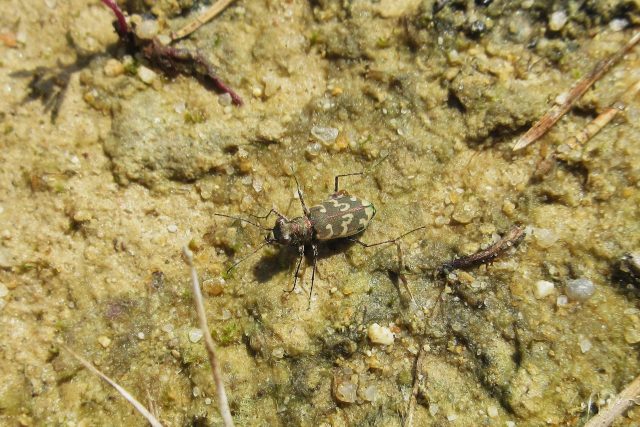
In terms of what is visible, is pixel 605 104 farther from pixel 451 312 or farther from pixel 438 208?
pixel 451 312

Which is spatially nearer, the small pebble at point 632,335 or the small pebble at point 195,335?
the small pebble at point 632,335

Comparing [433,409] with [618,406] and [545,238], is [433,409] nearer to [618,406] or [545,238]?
[618,406]

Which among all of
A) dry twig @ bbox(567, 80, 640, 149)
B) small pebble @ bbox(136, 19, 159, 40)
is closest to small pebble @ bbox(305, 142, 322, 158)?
small pebble @ bbox(136, 19, 159, 40)

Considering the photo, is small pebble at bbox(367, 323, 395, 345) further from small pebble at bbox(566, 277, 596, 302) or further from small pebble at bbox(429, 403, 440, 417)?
small pebble at bbox(566, 277, 596, 302)

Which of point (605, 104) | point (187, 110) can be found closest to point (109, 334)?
point (187, 110)

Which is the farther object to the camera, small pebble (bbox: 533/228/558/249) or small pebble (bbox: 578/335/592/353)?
small pebble (bbox: 533/228/558/249)

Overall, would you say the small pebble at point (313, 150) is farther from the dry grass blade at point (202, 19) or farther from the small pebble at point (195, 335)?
the small pebble at point (195, 335)

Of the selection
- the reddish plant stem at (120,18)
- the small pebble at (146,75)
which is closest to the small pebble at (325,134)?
the small pebble at (146,75)
